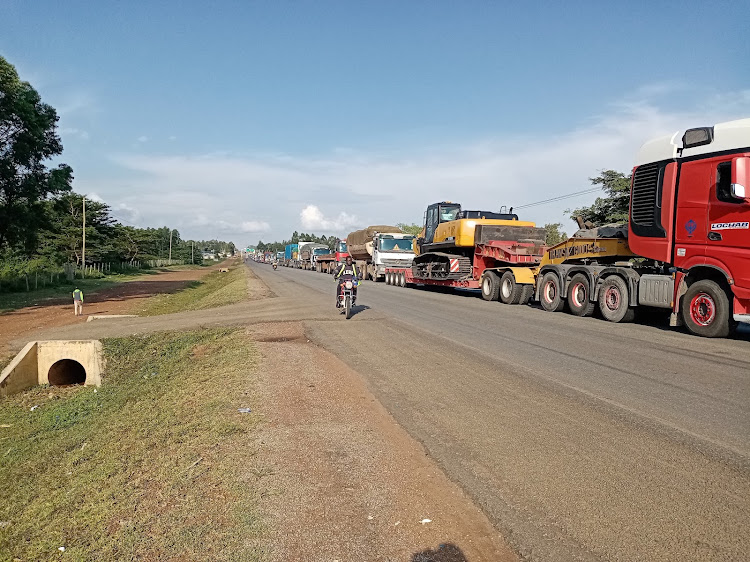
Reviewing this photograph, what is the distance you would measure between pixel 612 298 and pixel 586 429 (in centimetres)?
862

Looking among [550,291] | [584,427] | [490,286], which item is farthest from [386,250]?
[584,427]

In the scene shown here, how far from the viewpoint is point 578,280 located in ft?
45.6

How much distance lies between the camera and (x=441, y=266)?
2203 centimetres

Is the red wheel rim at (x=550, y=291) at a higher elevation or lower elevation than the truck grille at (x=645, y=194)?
lower

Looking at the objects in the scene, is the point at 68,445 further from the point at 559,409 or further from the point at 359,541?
the point at 559,409

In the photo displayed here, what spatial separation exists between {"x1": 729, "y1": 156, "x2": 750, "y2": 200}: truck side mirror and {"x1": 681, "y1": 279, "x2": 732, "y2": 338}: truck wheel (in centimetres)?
180

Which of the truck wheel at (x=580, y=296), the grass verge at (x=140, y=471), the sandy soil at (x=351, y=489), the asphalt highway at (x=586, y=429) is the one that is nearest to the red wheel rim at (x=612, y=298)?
the truck wheel at (x=580, y=296)

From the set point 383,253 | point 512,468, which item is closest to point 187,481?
point 512,468

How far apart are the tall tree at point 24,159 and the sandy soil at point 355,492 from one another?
20446mm

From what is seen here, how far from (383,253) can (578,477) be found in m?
28.4

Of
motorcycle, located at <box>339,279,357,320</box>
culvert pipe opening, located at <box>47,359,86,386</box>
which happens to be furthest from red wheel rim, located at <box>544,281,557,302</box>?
culvert pipe opening, located at <box>47,359,86,386</box>

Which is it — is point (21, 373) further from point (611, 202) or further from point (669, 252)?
point (611, 202)

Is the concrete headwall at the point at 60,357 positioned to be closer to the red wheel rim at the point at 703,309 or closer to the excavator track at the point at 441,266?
the red wheel rim at the point at 703,309

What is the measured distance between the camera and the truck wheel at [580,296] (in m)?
13.4
